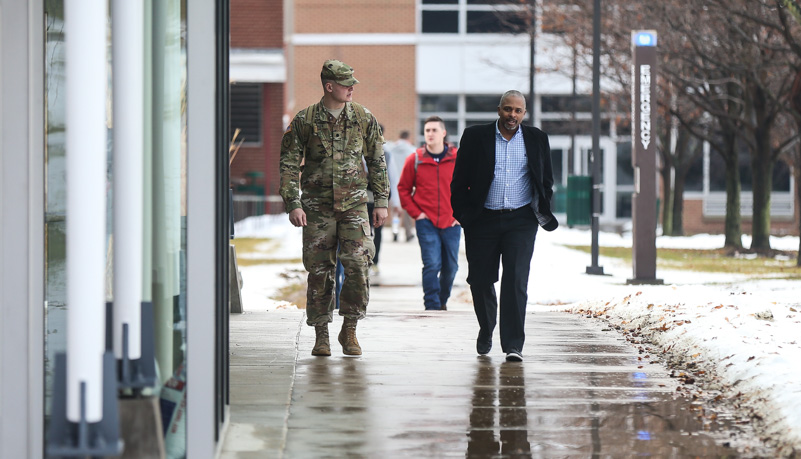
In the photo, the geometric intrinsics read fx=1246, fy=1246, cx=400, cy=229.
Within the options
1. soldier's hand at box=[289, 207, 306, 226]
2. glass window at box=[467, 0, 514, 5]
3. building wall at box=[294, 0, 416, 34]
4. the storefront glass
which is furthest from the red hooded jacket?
building wall at box=[294, 0, 416, 34]

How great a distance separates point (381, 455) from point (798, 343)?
3.54m

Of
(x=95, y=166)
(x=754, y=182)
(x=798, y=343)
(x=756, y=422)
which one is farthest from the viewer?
(x=754, y=182)

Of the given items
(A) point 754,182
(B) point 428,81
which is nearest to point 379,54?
(B) point 428,81

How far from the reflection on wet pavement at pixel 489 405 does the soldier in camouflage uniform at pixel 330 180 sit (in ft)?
2.23

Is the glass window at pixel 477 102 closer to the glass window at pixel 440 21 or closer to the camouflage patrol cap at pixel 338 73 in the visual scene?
the glass window at pixel 440 21

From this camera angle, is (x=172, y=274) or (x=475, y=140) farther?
(x=475, y=140)

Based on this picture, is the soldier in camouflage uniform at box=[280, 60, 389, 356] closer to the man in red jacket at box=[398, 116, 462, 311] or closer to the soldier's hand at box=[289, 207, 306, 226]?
the soldier's hand at box=[289, 207, 306, 226]

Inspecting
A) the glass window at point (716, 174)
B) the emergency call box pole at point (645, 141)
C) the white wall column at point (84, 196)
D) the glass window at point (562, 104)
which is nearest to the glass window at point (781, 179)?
the glass window at point (716, 174)

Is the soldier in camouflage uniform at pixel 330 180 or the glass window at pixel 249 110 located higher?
the glass window at pixel 249 110

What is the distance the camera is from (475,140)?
8.30m

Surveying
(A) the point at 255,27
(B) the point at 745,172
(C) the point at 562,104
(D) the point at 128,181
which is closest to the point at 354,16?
(A) the point at 255,27

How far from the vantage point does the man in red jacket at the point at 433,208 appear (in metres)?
11.6

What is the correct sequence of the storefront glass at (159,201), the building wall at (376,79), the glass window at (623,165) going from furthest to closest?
the glass window at (623,165) → the building wall at (376,79) → the storefront glass at (159,201)
